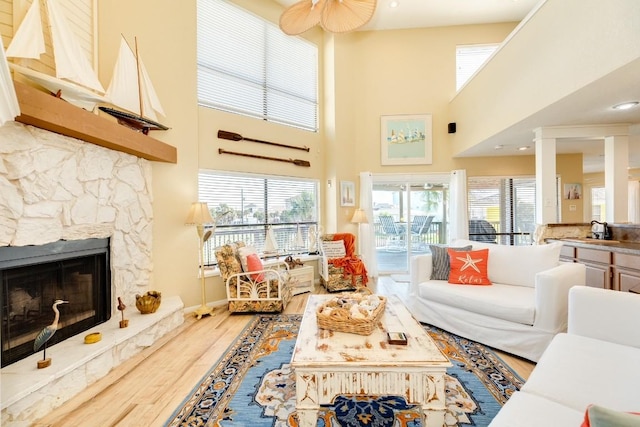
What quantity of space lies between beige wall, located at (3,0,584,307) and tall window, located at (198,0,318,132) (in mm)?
225

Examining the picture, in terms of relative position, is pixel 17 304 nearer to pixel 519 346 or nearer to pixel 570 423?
pixel 570 423

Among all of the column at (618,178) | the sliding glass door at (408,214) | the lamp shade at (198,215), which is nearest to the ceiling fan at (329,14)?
the lamp shade at (198,215)

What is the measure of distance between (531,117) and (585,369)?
2.86 m

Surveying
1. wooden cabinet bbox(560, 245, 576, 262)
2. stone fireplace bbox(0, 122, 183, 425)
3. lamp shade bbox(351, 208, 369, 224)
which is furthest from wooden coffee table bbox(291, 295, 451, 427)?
lamp shade bbox(351, 208, 369, 224)

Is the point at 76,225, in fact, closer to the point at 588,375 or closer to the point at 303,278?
the point at 303,278

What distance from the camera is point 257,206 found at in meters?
4.60

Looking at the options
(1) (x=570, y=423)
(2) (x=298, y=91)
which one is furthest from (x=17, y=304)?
(2) (x=298, y=91)

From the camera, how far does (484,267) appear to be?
9.77ft

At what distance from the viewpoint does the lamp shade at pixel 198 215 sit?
340 centimetres

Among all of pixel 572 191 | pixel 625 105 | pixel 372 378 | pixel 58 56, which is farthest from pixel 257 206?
pixel 572 191

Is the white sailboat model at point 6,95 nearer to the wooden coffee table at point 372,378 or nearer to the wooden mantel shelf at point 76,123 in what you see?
the wooden mantel shelf at point 76,123

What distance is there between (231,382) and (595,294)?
247 centimetres

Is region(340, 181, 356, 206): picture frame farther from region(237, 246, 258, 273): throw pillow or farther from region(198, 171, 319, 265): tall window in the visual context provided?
region(237, 246, 258, 273): throw pillow

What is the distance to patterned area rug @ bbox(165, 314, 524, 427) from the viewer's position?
1.67 metres
